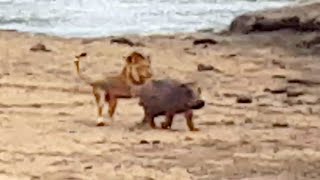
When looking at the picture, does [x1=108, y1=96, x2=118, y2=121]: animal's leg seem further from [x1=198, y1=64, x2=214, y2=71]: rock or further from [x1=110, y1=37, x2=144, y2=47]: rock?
[x1=110, y1=37, x2=144, y2=47]: rock

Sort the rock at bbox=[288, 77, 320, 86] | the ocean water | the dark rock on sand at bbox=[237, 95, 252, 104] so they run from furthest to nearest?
the ocean water
the rock at bbox=[288, 77, 320, 86]
the dark rock on sand at bbox=[237, 95, 252, 104]

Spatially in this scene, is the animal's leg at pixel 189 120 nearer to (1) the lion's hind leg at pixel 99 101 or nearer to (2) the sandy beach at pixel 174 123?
(2) the sandy beach at pixel 174 123

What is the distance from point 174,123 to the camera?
20.9 feet

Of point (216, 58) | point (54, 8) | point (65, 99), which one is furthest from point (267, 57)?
point (54, 8)

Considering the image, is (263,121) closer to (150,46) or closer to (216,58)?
(216,58)

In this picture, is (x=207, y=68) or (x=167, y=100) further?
(x=207, y=68)

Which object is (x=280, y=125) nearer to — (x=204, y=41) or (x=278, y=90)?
(x=278, y=90)

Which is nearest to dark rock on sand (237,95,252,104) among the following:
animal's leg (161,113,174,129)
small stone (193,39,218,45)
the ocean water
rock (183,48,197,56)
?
animal's leg (161,113,174,129)

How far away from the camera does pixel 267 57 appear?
32.2 ft

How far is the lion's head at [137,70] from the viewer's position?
6.22m

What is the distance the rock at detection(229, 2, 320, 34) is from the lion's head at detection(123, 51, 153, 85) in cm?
489

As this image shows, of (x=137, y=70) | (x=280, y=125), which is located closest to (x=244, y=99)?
(x=280, y=125)

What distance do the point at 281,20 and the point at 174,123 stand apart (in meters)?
5.46

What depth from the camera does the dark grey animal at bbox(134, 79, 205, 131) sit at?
19.8ft
